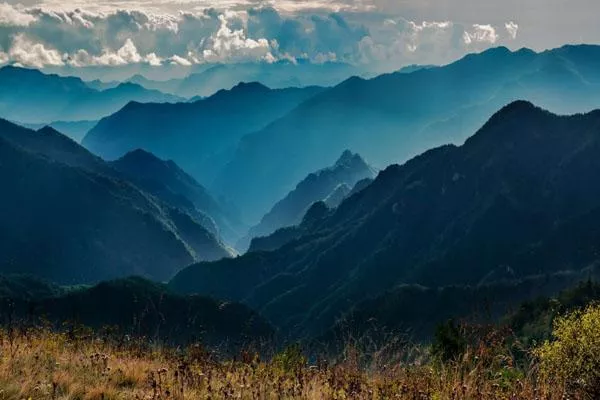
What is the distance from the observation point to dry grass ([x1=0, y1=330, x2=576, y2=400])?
7887mm

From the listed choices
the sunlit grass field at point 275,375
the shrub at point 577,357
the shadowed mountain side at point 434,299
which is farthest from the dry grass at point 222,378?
the shadowed mountain side at point 434,299

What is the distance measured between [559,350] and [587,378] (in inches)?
19.6

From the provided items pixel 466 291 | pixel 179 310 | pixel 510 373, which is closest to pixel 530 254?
pixel 466 291

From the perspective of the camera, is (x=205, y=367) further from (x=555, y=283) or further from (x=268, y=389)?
(x=555, y=283)

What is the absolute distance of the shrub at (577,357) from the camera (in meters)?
7.52

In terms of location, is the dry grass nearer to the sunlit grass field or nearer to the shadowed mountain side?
the sunlit grass field

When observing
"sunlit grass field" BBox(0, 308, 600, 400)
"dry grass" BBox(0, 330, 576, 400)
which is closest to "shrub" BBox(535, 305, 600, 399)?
"sunlit grass field" BBox(0, 308, 600, 400)

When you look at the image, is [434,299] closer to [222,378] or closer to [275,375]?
[275,375]

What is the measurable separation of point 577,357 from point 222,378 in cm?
521

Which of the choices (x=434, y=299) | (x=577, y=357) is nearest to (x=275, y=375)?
(x=577, y=357)

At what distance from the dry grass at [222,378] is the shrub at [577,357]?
28 centimetres

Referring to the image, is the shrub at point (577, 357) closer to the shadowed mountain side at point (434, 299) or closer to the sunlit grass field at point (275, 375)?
the sunlit grass field at point (275, 375)

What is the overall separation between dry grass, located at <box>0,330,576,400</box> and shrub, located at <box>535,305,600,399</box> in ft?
0.92

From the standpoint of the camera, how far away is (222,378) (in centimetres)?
943
